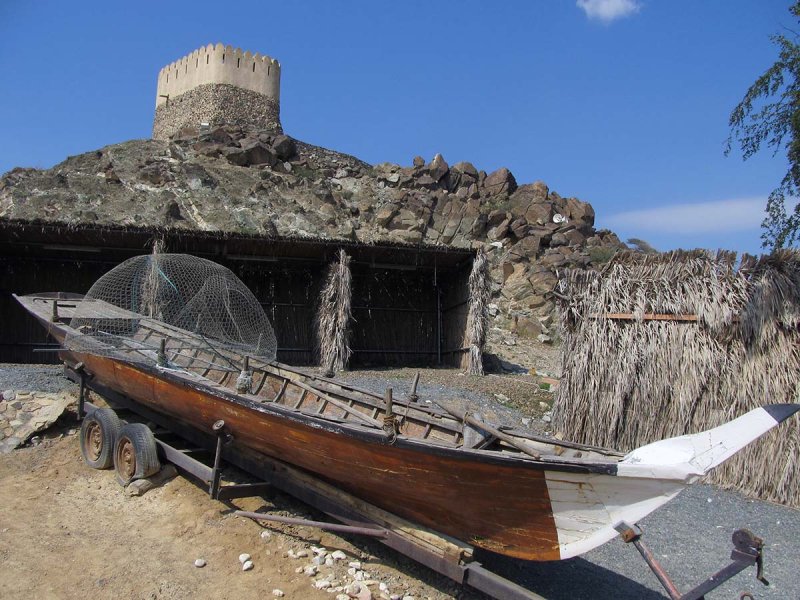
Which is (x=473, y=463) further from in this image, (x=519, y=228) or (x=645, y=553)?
(x=519, y=228)

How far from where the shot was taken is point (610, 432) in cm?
786

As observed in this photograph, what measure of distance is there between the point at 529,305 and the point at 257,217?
34.5ft

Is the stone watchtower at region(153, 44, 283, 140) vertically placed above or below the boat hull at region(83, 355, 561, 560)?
above

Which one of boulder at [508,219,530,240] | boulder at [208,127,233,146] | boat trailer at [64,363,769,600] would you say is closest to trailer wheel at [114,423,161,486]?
boat trailer at [64,363,769,600]

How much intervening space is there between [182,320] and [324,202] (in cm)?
1685

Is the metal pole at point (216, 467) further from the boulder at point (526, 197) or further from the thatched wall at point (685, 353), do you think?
the boulder at point (526, 197)

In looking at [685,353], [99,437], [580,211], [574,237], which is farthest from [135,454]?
[580,211]

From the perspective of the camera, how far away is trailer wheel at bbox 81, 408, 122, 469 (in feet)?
20.5

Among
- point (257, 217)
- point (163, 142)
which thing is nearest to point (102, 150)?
point (163, 142)

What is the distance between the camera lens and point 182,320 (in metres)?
9.48

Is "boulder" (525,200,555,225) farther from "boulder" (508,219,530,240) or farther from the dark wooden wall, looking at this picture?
the dark wooden wall

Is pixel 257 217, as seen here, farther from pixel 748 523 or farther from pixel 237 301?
pixel 748 523

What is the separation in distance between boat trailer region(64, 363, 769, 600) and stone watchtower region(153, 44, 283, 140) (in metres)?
27.3

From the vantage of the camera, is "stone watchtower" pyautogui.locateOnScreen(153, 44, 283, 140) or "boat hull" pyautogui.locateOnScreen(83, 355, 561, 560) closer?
"boat hull" pyautogui.locateOnScreen(83, 355, 561, 560)
